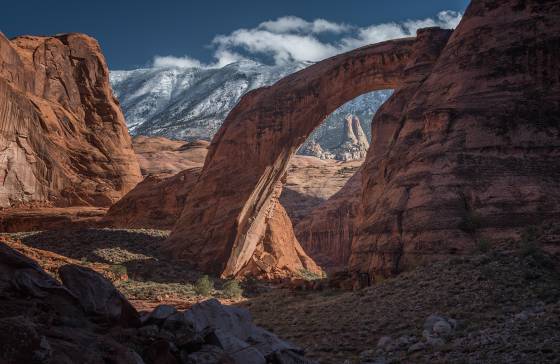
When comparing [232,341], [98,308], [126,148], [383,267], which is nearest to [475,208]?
[383,267]

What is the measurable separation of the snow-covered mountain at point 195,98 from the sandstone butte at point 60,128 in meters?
55.4

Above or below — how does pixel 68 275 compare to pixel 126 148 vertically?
below

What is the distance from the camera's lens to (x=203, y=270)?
26.8 m

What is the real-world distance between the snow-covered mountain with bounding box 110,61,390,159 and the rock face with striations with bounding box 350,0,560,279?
3310 inches

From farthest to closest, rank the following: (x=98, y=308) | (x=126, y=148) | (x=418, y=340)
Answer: (x=126, y=148) < (x=418, y=340) < (x=98, y=308)

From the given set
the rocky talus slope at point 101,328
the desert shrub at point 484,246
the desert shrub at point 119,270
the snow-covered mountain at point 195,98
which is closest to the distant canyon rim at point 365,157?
the desert shrub at point 484,246

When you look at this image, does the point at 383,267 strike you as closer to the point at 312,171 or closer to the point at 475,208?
the point at 475,208

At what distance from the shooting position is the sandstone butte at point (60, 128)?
37031 mm

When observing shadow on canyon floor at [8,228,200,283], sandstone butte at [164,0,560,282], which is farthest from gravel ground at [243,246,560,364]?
shadow on canyon floor at [8,228,200,283]

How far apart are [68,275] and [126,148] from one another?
40954 millimetres

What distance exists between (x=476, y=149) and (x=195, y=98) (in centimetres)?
11962

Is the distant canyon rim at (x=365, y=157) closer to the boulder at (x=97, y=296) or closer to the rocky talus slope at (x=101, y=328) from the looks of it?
the rocky talus slope at (x=101, y=328)

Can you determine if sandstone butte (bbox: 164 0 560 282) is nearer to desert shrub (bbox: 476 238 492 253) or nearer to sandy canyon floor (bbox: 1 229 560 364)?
desert shrub (bbox: 476 238 492 253)

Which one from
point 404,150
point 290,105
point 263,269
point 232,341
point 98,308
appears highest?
point 290,105
